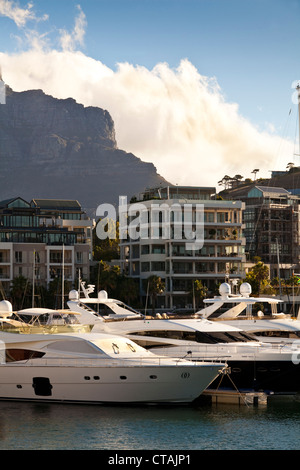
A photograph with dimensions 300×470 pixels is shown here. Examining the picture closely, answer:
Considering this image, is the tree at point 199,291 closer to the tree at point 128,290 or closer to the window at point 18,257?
the tree at point 128,290

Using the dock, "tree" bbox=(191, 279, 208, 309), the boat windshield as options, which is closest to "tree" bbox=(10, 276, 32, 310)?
"tree" bbox=(191, 279, 208, 309)

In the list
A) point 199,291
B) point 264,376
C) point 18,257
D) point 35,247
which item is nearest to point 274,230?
point 199,291

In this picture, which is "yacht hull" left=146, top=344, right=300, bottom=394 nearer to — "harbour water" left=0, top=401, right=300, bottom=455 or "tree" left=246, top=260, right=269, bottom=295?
"harbour water" left=0, top=401, right=300, bottom=455

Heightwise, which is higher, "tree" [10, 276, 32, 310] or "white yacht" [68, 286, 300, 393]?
"tree" [10, 276, 32, 310]

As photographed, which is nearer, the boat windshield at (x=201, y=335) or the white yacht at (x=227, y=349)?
the white yacht at (x=227, y=349)

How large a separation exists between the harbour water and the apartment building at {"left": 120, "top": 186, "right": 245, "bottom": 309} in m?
59.7

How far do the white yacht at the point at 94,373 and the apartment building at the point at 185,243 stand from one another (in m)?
59.0

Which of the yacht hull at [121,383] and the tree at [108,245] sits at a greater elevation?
the tree at [108,245]

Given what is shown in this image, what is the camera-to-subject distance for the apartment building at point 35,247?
89.0 metres

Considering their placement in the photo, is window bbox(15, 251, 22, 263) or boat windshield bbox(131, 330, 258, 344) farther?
window bbox(15, 251, 22, 263)

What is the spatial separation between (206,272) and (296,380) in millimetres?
58694

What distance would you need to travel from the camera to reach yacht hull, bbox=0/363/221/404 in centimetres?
3225
